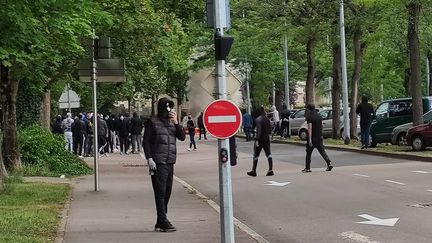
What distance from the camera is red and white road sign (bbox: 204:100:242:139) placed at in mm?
8102

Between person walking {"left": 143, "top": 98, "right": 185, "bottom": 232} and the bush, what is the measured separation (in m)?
10.4

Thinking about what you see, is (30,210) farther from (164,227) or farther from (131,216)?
(164,227)

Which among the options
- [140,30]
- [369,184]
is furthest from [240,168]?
[369,184]

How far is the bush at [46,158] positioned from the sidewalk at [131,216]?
258 centimetres

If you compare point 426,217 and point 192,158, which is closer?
point 426,217

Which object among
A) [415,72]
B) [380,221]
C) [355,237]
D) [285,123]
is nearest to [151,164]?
[355,237]

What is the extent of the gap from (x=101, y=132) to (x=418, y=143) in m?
13.1

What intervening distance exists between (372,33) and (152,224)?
2057 centimetres

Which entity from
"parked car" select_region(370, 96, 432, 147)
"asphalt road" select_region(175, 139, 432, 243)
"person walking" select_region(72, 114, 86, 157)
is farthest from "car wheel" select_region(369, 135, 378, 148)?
"person walking" select_region(72, 114, 86, 157)

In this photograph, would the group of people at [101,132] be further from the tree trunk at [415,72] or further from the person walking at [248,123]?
the tree trunk at [415,72]

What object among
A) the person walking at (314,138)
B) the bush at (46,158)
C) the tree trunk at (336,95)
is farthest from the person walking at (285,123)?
the person walking at (314,138)

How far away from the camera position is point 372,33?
2931cm

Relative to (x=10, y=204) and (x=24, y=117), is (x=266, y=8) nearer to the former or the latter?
(x=24, y=117)

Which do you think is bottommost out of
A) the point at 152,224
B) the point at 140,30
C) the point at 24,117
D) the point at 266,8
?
the point at 152,224
